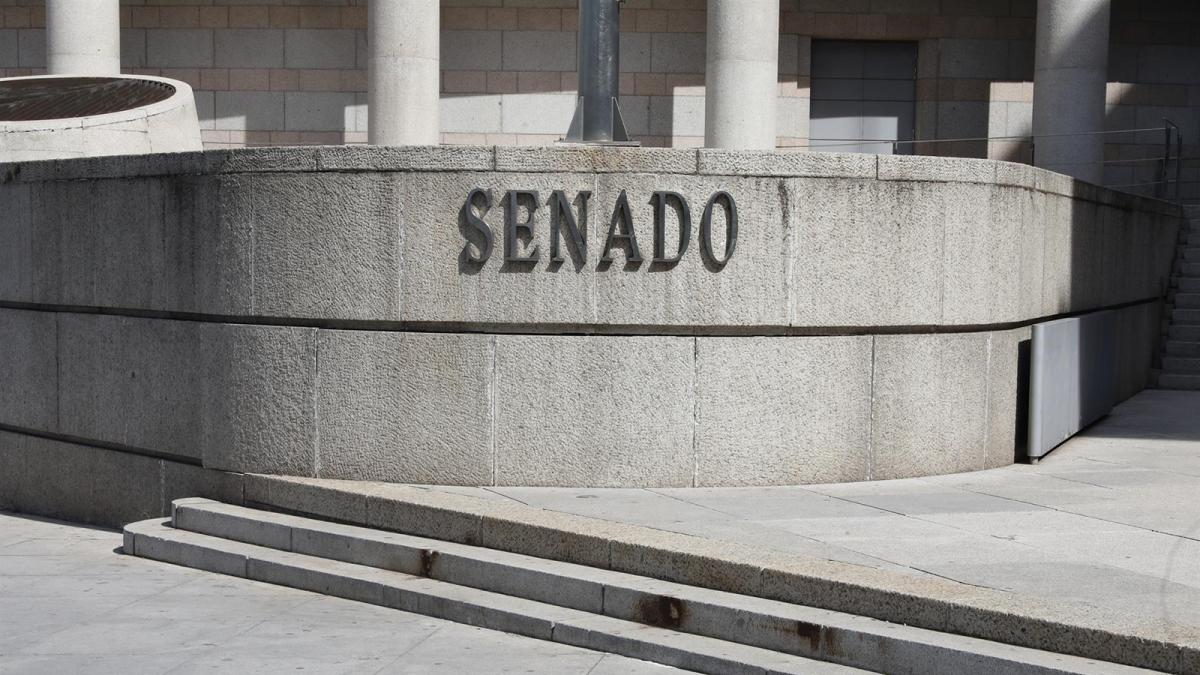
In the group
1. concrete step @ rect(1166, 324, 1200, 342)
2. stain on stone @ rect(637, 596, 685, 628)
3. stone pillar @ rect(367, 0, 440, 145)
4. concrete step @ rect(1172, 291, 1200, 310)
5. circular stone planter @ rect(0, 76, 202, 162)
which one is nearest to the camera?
stain on stone @ rect(637, 596, 685, 628)

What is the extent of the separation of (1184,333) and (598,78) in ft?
33.5

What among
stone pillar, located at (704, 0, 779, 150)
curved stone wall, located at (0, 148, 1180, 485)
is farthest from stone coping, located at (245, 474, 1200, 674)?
stone pillar, located at (704, 0, 779, 150)

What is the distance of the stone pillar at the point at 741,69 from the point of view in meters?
21.4

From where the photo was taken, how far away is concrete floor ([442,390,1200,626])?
6.96 meters

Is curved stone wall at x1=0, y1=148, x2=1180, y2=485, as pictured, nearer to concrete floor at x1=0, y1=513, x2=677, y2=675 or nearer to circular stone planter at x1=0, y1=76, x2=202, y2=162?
concrete floor at x1=0, y1=513, x2=677, y2=675

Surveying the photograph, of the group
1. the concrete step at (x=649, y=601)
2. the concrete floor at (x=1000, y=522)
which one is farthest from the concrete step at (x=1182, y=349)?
the concrete step at (x=649, y=601)

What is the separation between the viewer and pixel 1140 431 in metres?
12.7

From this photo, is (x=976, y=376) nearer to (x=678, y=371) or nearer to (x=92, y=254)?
(x=678, y=371)

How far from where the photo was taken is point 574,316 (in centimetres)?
927

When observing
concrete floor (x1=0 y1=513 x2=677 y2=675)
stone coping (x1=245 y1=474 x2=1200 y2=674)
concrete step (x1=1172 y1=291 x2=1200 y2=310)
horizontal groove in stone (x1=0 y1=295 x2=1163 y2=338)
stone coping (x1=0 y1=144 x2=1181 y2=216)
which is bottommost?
concrete floor (x1=0 y1=513 x2=677 y2=675)

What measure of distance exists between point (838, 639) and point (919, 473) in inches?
140

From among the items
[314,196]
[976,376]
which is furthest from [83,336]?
[976,376]

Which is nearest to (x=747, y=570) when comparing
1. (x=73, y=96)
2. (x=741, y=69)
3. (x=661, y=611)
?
(x=661, y=611)

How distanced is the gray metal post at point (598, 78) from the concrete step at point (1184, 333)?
32.4ft
